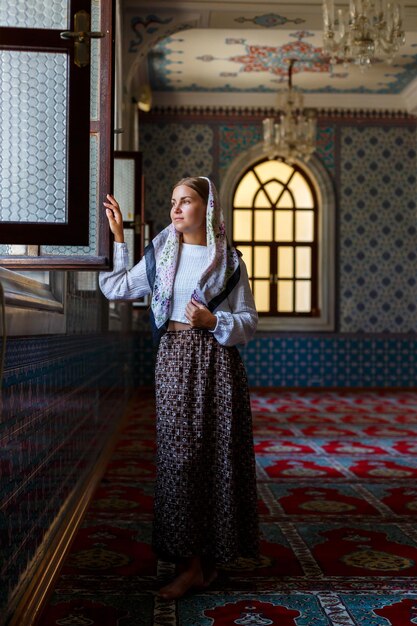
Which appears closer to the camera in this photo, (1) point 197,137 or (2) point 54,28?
(2) point 54,28

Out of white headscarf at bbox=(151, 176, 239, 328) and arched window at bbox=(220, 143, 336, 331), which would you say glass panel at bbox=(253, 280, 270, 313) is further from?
white headscarf at bbox=(151, 176, 239, 328)

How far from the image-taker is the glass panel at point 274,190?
12.4m

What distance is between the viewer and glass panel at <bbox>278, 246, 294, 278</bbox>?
1237 centimetres

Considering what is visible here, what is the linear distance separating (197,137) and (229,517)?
993cm

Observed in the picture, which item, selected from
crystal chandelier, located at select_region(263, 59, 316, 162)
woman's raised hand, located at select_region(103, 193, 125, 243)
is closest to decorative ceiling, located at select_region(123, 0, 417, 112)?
crystal chandelier, located at select_region(263, 59, 316, 162)

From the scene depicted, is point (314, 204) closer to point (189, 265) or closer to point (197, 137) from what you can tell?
point (197, 137)

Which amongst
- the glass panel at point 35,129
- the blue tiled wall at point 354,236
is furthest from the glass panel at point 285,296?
the glass panel at point 35,129

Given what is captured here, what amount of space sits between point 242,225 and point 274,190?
0.69 m

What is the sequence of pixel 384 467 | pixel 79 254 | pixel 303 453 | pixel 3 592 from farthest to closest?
pixel 303 453, pixel 384 467, pixel 79 254, pixel 3 592

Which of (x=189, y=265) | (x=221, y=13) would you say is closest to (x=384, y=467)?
(x=189, y=265)

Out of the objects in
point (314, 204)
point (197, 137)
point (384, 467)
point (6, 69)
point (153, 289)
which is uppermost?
point (197, 137)

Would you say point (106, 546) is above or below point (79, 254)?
below

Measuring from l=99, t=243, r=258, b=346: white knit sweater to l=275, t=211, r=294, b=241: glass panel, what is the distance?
30.5 feet

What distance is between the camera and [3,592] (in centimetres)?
231
